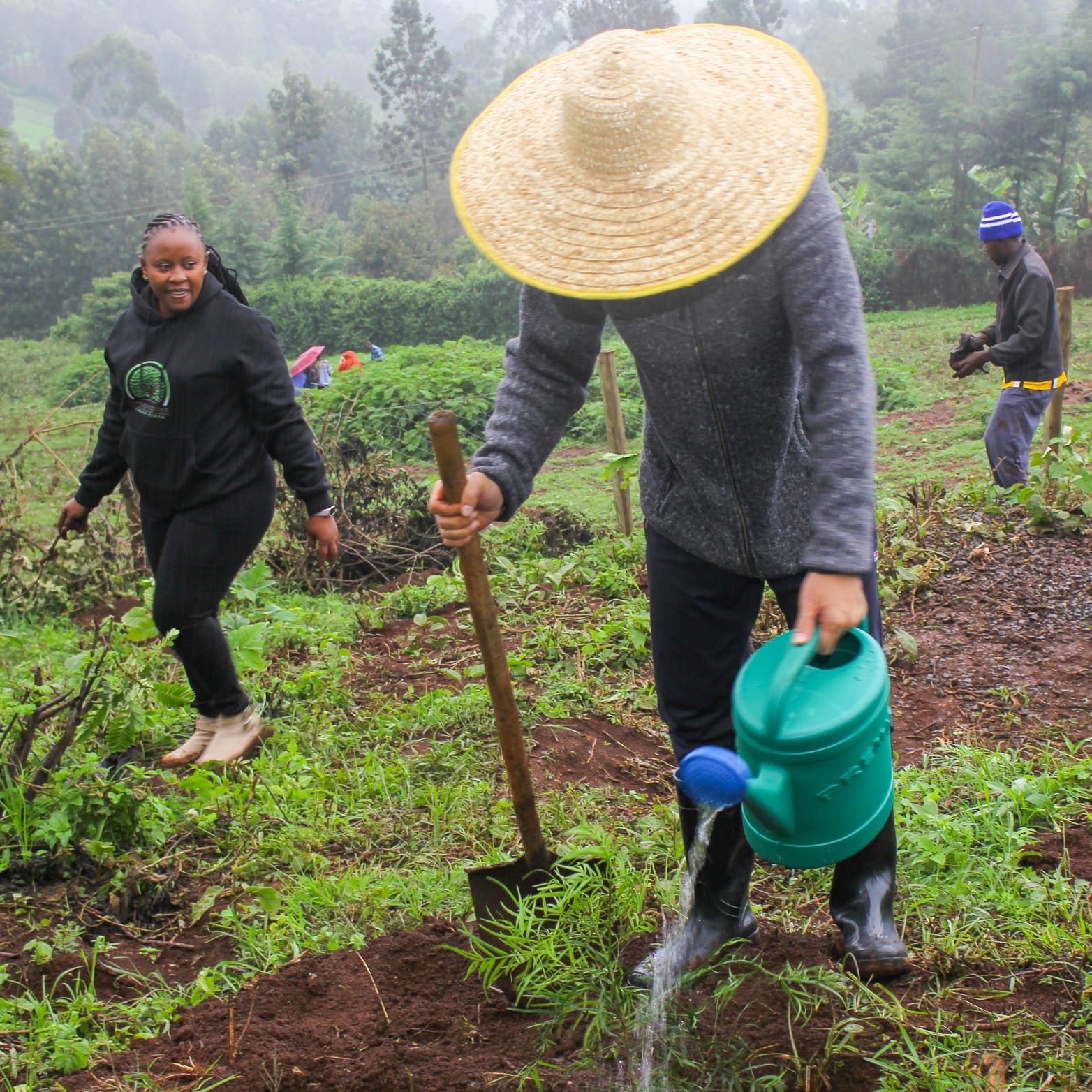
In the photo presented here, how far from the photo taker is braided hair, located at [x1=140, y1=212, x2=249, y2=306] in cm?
306

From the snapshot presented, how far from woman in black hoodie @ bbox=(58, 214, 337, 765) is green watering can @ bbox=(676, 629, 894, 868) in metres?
1.97

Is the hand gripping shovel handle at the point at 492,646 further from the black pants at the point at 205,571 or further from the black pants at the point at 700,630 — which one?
the black pants at the point at 205,571

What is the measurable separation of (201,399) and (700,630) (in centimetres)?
183

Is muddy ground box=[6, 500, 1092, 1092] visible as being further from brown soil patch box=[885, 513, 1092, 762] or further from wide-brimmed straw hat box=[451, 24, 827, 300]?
wide-brimmed straw hat box=[451, 24, 827, 300]

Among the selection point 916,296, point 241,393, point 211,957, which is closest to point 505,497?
point 211,957

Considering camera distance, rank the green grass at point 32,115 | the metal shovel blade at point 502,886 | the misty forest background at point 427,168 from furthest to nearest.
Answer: the green grass at point 32,115
the misty forest background at point 427,168
the metal shovel blade at point 502,886

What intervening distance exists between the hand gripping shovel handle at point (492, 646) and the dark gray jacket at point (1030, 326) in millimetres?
4551

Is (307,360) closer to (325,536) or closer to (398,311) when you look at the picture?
(325,536)

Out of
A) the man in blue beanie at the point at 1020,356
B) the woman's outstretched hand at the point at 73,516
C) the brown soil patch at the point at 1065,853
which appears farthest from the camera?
the man in blue beanie at the point at 1020,356

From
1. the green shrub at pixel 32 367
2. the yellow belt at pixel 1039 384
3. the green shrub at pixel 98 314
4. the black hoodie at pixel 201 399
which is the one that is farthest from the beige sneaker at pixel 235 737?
the green shrub at pixel 98 314

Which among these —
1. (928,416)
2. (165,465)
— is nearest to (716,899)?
(165,465)

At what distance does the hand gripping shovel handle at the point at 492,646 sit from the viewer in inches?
72.2

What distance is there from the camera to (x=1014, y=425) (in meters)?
5.71

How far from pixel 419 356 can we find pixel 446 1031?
40.3 ft
